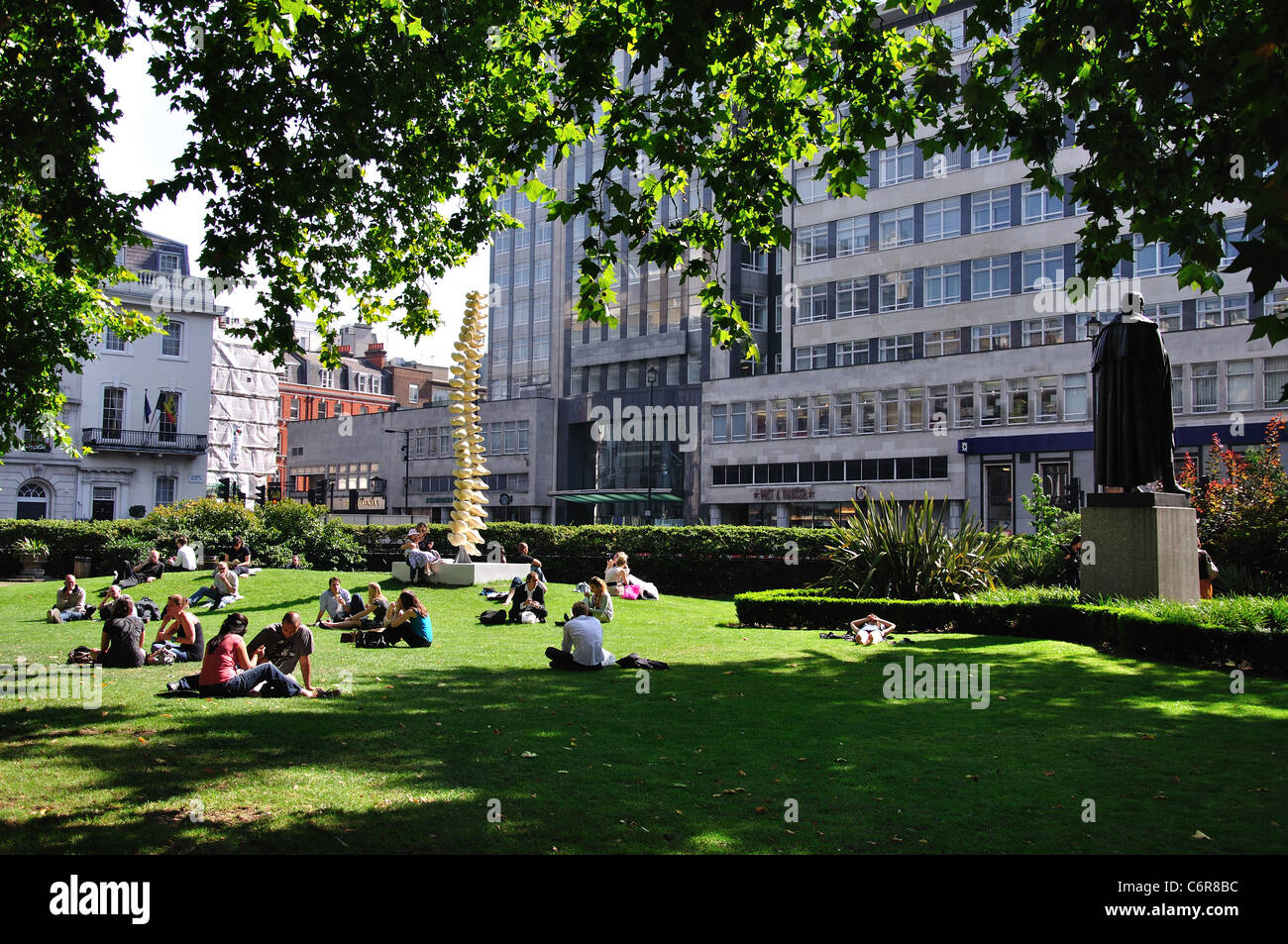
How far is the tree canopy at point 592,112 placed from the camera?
998 centimetres

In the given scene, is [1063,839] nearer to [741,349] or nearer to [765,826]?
[765,826]

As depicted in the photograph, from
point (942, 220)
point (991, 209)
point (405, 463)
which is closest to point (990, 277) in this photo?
point (991, 209)

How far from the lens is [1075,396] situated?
49938 millimetres

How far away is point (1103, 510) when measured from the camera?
17.0 metres

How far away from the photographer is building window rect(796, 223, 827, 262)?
62094 millimetres

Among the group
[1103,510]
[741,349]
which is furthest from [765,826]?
[1103,510]

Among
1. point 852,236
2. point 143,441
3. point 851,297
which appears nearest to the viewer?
point 851,297

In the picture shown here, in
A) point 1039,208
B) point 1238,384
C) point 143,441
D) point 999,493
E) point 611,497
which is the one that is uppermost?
point 1039,208

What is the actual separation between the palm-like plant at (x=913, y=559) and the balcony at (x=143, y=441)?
53.5 meters

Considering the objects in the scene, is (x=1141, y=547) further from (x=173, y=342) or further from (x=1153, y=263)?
(x=173, y=342)

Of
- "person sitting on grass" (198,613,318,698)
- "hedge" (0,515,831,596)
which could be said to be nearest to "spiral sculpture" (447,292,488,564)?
"hedge" (0,515,831,596)

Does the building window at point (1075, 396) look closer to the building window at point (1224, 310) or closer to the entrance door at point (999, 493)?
the entrance door at point (999, 493)

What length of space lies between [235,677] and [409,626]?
18.5 feet

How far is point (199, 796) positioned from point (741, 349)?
866 centimetres
